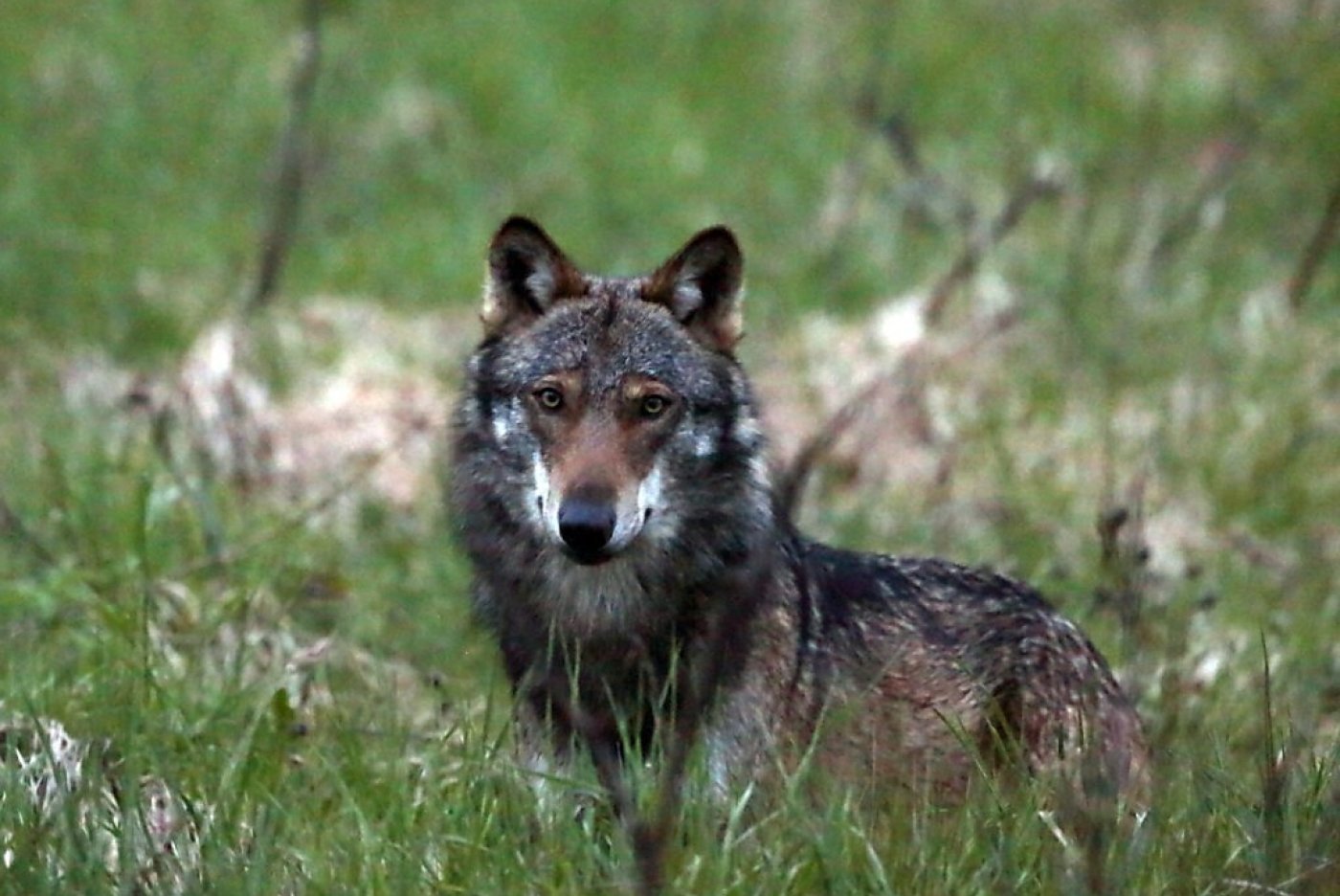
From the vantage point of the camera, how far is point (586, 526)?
5.07 m

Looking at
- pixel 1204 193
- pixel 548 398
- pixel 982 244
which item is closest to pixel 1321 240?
pixel 548 398

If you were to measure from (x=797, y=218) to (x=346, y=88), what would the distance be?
10.2 ft

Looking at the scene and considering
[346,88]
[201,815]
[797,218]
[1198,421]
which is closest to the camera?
[201,815]

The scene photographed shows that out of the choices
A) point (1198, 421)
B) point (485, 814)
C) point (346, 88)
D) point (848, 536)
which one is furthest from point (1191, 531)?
point (346, 88)

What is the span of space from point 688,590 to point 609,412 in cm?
48

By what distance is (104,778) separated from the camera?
5.08 m

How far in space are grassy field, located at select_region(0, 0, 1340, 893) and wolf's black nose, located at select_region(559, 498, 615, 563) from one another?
1.49ft

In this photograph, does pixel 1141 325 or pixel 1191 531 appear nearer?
pixel 1191 531

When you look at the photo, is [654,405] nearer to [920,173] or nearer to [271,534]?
[271,534]

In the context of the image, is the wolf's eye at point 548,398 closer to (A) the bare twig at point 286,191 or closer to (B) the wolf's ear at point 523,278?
(B) the wolf's ear at point 523,278

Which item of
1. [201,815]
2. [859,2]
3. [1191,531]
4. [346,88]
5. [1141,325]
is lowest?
[201,815]

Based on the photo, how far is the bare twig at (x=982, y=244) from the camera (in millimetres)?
8750

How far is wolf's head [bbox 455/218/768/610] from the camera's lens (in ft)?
17.3

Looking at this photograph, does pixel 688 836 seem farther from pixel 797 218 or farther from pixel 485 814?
pixel 797 218
